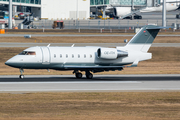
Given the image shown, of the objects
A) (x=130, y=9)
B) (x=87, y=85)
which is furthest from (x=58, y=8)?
(x=87, y=85)

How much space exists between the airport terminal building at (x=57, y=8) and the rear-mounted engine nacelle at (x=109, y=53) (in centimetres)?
9402

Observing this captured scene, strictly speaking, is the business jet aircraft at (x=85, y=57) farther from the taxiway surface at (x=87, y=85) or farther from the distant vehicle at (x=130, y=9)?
the distant vehicle at (x=130, y=9)

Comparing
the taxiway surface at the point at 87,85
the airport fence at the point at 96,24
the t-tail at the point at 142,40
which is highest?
the airport fence at the point at 96,24

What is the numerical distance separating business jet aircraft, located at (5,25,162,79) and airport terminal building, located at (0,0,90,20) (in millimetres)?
92682

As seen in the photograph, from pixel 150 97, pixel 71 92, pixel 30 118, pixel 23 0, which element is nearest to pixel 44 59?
pixel 71 92

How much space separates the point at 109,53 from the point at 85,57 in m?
2.41

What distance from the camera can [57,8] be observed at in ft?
420

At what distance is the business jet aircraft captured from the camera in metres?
33.3

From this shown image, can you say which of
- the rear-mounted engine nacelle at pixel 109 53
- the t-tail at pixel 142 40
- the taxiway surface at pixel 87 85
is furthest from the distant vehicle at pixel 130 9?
the taxiway surface at pixel 87 85

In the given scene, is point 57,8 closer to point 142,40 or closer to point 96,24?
point 96,24

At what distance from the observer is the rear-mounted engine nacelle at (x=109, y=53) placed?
112 ft

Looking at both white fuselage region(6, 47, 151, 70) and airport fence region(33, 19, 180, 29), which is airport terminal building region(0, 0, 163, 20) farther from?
white fuselage region(6, 47, 151, 70)

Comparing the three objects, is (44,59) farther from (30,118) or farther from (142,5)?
(142,5)

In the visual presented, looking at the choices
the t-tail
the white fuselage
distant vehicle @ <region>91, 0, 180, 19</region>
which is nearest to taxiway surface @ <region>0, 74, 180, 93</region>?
the white fuselage
